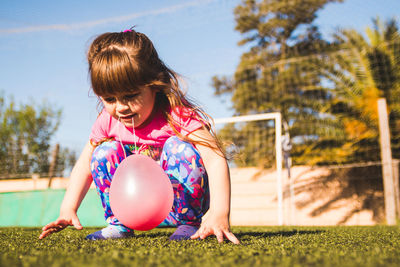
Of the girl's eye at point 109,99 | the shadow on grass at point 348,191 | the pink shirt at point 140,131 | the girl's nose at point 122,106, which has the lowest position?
the shadow on grass at point 348,191

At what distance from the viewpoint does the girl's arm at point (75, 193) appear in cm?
192

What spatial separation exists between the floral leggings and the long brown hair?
3.6 inches

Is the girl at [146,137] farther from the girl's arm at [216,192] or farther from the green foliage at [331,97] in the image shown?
the green foliage at [331,97]

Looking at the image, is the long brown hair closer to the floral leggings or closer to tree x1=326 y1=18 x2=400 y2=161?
the floral leggings

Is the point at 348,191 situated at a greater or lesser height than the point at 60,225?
lesser

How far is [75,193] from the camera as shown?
85.5 inches

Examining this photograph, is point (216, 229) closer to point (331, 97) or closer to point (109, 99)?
point (109, 99)

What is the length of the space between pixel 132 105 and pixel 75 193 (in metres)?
0.61

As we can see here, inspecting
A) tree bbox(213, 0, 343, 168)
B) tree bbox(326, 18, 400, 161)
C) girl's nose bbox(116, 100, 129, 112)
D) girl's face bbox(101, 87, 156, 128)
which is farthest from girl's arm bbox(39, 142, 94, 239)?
tree bbox(326, 18, 400, 161)

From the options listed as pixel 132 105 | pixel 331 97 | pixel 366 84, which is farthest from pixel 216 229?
pixel 331 97

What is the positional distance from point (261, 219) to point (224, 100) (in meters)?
6.43

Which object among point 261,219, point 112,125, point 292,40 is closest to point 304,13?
point 292,40

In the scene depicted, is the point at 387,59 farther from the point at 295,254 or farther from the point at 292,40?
the point at 295,254

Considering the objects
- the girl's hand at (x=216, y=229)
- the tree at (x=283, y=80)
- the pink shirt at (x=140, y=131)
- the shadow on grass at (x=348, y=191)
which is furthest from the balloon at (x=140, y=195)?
the shadow on grass at (x=348, y=191)
